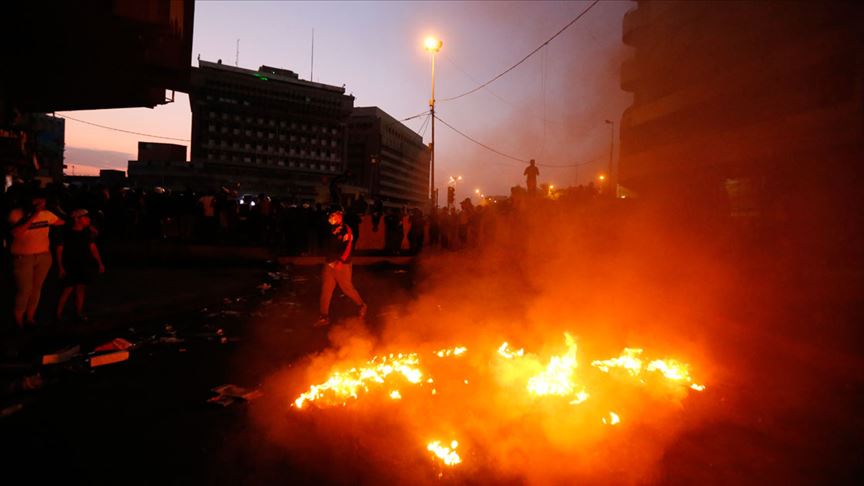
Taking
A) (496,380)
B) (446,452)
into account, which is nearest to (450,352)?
(496,380)

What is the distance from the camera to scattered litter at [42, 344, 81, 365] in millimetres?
4703

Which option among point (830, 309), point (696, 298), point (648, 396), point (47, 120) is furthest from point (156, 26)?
point (47, 120)

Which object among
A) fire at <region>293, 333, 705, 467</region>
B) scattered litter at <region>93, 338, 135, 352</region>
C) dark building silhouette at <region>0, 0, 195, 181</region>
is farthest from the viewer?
dark building silhouette at <region>0, 0, 195, 181</region>

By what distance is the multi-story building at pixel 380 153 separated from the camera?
→ 111 meters

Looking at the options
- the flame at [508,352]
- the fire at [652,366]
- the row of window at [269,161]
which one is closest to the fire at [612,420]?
the fire at [652,366]

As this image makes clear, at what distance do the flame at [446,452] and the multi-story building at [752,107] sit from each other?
1303 cm

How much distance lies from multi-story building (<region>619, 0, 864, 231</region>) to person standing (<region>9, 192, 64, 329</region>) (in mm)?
15398

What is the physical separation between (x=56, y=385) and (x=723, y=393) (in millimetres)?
6499

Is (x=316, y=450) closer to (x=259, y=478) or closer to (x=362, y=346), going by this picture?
(x=259, y=478)

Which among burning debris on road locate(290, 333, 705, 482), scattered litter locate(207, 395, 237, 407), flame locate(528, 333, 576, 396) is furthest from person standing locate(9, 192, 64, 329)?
flame locate(528, 333, 576, 396)

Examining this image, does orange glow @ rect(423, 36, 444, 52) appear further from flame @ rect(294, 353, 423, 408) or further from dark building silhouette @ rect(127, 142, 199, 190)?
dark building silhouette @ rect(127, 142, 199, 190)

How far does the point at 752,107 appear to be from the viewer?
72.4 ft

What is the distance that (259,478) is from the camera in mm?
2967

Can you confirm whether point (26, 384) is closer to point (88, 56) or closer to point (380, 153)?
point (88, 56)
